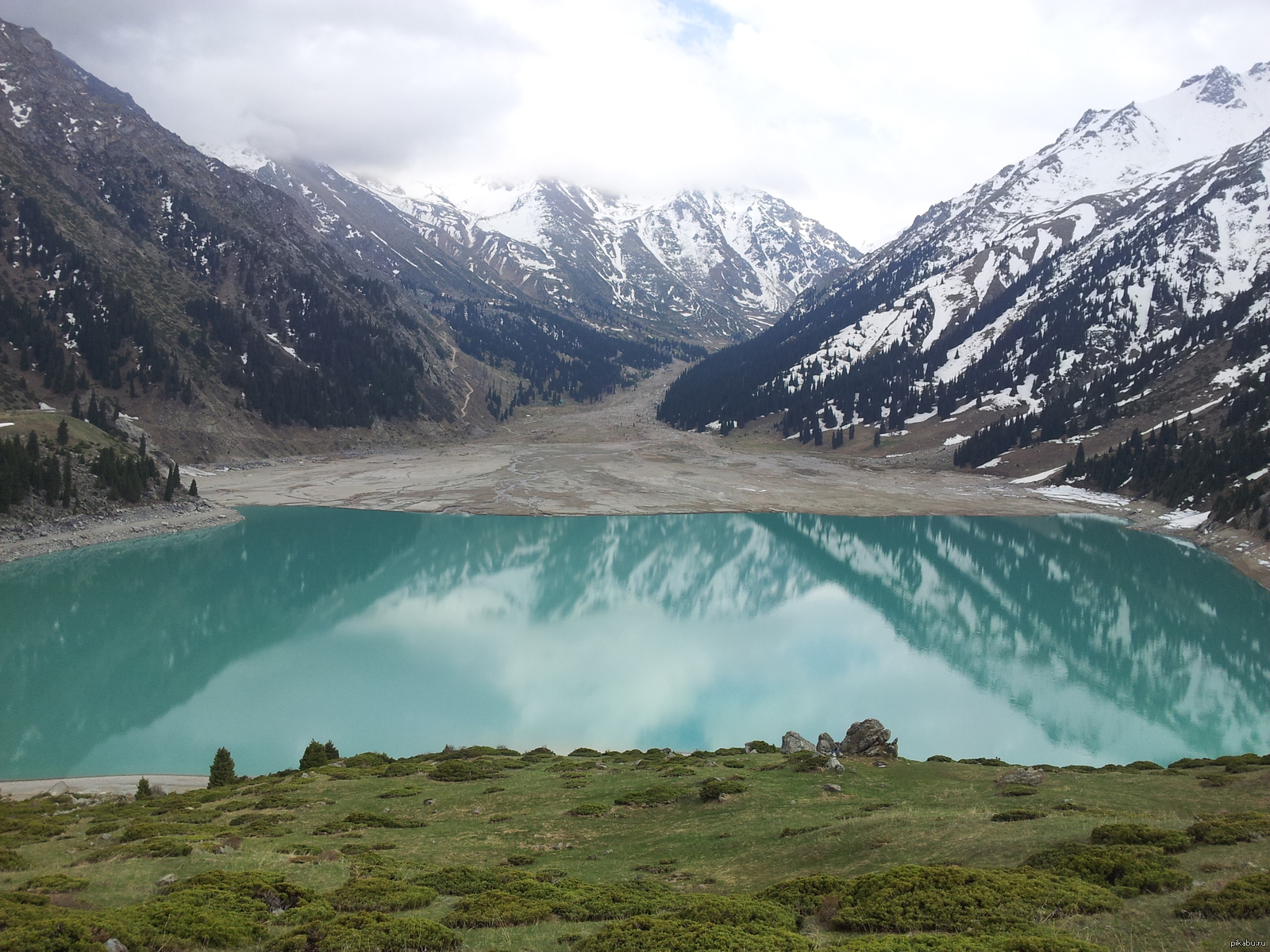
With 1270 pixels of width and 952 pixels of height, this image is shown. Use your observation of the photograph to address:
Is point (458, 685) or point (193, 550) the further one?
point (193, 550)

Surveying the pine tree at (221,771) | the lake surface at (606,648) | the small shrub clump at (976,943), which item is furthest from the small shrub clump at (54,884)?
the lake surface at (606,648)

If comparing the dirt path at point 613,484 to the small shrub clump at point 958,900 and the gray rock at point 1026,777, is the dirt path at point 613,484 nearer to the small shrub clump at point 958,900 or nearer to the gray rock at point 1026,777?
the gray rock at point 1026,777

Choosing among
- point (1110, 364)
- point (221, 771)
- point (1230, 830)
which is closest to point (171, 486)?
point (221, 771)

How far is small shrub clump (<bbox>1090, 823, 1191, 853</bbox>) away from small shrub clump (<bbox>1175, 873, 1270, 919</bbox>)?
8.08ft

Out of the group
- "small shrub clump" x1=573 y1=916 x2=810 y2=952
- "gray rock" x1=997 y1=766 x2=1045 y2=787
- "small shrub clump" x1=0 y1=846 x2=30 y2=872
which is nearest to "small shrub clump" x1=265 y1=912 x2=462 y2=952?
"small shrub clump" x1=573 y1=916 x2=810 y2=952

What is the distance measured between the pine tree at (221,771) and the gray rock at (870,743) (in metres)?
22.0

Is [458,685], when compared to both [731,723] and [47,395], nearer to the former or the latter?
[731,723]

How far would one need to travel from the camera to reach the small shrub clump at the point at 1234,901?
9406mm

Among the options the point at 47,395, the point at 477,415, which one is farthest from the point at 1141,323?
the point at 47,395

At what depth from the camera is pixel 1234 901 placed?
9.57 m

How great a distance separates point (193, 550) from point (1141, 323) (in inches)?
6834

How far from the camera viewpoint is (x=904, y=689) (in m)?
40.0

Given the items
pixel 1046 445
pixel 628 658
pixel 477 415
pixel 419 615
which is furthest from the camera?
pixel 477 415

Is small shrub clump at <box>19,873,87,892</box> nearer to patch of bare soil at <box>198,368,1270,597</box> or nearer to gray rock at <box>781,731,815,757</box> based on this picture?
gray rock at <box>781,731,815,757</box>
